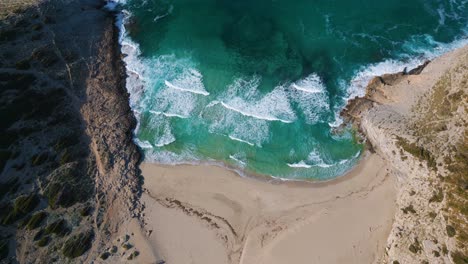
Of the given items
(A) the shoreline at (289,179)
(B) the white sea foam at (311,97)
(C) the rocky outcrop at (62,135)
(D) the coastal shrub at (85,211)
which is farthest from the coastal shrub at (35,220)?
(B) the white sea foam at (311,97)

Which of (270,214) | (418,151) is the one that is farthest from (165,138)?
(418,151)

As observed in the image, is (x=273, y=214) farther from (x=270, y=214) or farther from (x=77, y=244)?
(x=77, y=244)

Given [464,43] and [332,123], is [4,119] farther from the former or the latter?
[464,43]

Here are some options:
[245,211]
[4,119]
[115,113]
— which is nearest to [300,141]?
[245,211]

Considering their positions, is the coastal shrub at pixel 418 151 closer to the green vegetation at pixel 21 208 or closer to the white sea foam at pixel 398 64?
the white sea foam at pixel 398 64

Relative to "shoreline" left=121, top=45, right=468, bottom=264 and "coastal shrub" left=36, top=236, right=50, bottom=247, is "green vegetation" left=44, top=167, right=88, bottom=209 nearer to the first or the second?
"coastal shrub" left=36, top=236, right=50, bottom=247

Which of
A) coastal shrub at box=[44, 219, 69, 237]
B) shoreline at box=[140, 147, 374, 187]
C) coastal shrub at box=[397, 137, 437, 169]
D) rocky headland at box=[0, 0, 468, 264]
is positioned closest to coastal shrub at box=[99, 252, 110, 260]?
rocky headland at box=[0, 0, 468, 264]
